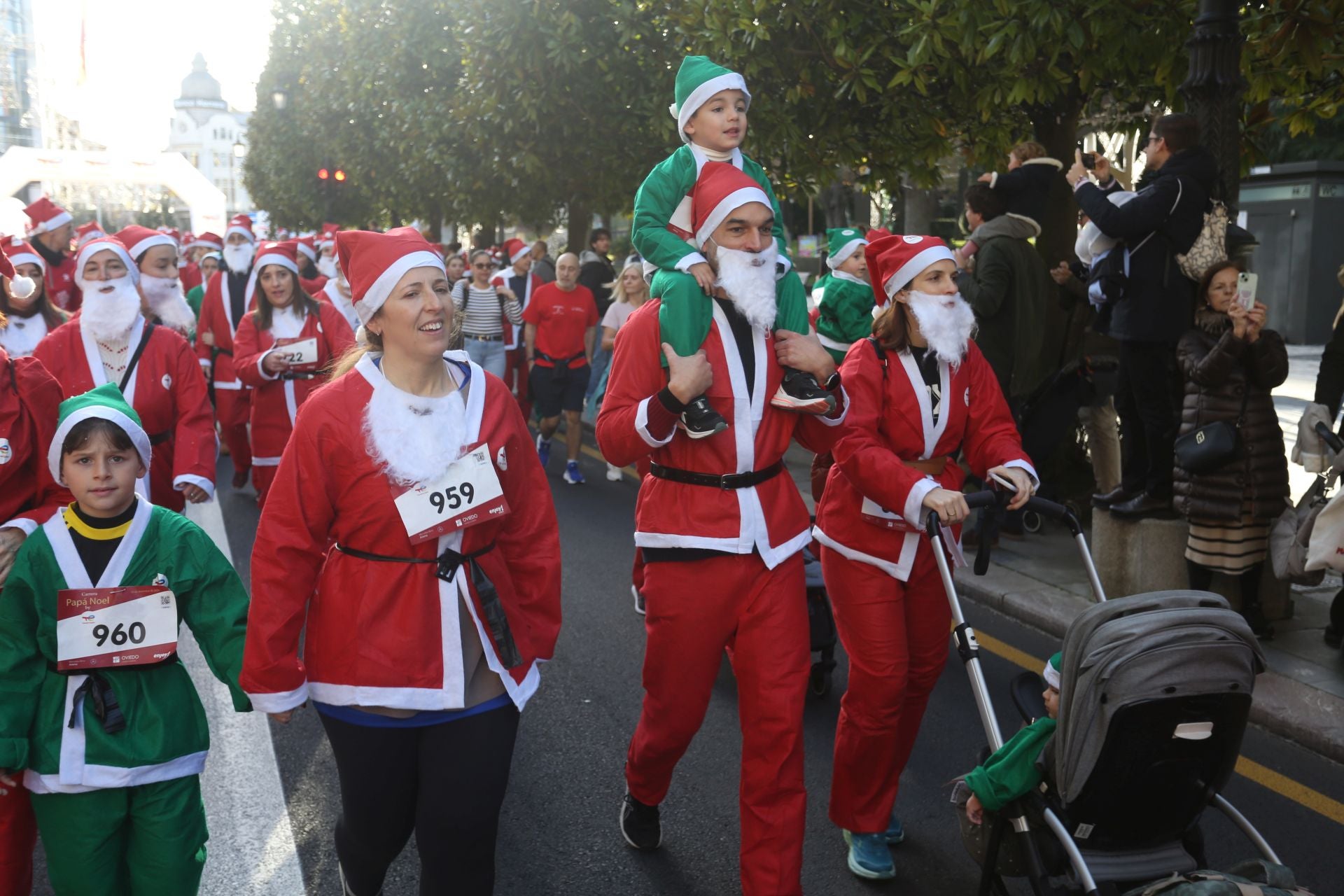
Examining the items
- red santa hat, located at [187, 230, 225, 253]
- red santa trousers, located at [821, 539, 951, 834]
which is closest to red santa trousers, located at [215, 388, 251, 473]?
red santa trousers, located at [821, 539, 951, 834]

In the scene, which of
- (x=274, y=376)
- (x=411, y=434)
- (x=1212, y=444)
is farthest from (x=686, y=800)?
(x=274, y=376)

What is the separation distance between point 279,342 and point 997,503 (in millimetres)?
4799

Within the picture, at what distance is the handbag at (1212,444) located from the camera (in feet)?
19.4

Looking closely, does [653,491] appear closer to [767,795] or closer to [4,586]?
[767,795]

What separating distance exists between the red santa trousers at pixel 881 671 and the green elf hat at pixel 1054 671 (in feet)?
2.00

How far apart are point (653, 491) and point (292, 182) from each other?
132 ft

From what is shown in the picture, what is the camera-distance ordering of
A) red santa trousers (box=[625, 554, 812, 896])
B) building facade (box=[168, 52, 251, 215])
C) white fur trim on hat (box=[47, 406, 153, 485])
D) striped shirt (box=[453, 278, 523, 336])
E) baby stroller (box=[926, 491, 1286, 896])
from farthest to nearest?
building facade (box=[168, 52, 251, 215])
striped shirt (box=[453, 278, 523, 336])
red santa trousers (box=[625, 554, 812, 896])
white fur trim on hat (box=[47, 406, 153, 485])
baby stroller (box=[926, 491, 1286, 896])

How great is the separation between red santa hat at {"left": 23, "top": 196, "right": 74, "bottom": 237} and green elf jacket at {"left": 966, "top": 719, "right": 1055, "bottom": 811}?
1000 centimetres

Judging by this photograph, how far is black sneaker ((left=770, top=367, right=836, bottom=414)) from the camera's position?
11.8 ft

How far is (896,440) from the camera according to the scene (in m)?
4.05

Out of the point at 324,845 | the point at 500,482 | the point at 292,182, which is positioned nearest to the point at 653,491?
the point at 500,482

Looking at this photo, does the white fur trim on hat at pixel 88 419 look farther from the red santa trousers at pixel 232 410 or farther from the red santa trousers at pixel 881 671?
the red santa trousers at pixel 232 410

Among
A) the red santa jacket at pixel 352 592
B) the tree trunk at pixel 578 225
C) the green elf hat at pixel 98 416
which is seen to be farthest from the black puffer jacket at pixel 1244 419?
the tree trunk at pixel 578 225

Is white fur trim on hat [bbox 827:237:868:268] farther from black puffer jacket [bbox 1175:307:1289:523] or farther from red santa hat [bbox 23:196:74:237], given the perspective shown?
red santa hat [bbox 23:196:74:237]
